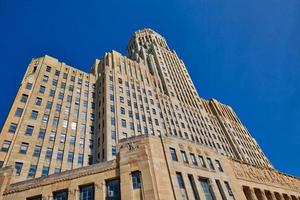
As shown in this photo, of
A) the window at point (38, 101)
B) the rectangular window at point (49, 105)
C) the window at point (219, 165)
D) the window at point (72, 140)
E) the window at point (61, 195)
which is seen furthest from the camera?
the rectangular window at point (49, 105)

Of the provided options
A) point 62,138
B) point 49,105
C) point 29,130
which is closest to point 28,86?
point 49,105

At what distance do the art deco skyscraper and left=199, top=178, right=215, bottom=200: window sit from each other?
644 centimetres

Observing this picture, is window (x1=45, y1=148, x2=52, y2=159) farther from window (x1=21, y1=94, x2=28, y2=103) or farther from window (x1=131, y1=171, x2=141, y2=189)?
window (x1=131, y1=171, x2=141, y2=189)

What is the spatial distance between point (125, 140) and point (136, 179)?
599cm

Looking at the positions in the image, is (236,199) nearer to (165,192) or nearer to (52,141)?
(165,192)

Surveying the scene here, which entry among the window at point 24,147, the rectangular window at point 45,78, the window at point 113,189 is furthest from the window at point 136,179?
the rectangular window at point 45,78

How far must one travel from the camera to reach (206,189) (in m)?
30.2

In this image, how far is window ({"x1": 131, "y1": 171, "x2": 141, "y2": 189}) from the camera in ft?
86.6

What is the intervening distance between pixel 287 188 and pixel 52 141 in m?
45.1

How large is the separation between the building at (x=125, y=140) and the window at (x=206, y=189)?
137 mm

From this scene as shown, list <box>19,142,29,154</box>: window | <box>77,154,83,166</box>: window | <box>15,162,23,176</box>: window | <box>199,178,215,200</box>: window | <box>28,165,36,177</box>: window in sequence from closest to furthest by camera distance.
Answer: <box>199,178,215,200</box>: window → <box>15,162,23,176</box>: window → <box>28,165,36,177</box>: window → <box>19,142,29,154</box>: window → <box>77,154,83,166</box>: window

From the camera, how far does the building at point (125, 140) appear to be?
27.9 metres

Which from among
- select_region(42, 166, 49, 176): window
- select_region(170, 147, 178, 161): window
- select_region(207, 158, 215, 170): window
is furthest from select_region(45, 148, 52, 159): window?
select_region(207, 158, 215, 170): window

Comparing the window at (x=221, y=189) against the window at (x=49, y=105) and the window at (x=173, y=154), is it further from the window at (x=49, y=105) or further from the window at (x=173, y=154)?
the window at (x=49, y=105)
